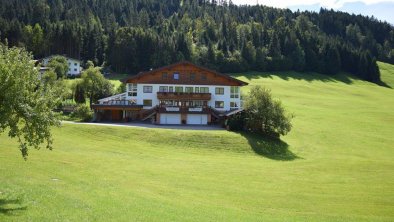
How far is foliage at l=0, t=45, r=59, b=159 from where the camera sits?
2084 centimetres

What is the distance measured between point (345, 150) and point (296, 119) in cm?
2034

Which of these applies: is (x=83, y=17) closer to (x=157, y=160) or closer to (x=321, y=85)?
(x=321, y=85)

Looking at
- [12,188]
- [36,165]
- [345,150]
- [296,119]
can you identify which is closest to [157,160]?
[36,165]

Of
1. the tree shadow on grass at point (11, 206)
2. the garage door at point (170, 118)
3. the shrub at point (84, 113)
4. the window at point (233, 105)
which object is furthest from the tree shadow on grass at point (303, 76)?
the tree shadow on grass at point (11, 206)

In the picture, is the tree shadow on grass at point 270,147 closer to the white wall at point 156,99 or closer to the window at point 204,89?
the white wall at point 156,99

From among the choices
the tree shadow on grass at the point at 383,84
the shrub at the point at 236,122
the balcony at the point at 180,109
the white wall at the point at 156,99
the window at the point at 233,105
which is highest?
the tree shadow on grass at the point at 383,84

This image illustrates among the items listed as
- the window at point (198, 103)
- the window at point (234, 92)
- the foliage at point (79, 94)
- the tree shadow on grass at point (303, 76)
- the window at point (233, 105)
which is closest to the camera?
the window at point (198, 103)

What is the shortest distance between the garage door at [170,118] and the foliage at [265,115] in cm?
1273

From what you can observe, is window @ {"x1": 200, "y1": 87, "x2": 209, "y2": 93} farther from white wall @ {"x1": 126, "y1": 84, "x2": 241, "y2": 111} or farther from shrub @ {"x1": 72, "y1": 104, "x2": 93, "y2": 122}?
shrub @ {"x1": 72, "y1": 104, "x2": 93, "y2": 122}

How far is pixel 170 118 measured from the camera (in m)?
71.4

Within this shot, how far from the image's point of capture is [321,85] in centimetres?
12925

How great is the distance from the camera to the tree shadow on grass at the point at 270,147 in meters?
53.2

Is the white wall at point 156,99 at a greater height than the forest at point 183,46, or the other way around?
the forest at point 183,46

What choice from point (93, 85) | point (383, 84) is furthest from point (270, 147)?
point (383, 84)
